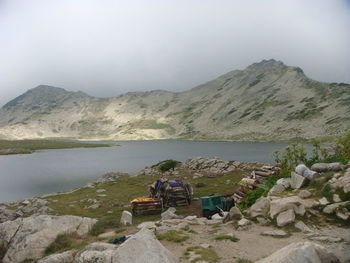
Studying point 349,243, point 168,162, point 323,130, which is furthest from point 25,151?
point 323,130

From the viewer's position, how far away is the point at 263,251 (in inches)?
417

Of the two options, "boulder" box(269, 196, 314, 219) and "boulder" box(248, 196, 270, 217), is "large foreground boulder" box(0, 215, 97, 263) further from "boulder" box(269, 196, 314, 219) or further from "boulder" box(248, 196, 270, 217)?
"boulder" box(269, 196, 314, 219)

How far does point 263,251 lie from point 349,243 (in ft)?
10.9

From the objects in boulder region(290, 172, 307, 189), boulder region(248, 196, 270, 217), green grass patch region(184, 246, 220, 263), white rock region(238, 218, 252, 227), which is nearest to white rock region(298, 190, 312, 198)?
boulder region(290, 172, 307, 189)

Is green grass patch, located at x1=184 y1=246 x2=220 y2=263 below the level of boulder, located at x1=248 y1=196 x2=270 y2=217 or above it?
below

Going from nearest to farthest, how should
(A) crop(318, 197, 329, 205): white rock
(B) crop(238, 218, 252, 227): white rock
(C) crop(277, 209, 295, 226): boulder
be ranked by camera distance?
(C) crop(277, 209, 295, 226): boulder → (A) crop(318, 197, 329, 205): white rock → (B) crop(238, 218, 252, 227): white rock

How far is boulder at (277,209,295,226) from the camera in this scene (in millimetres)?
13102

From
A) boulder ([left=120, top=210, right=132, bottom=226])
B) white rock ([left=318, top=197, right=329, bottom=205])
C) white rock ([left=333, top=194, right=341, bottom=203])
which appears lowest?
boulder ([left=120, top=210, right=132, bottom=226])

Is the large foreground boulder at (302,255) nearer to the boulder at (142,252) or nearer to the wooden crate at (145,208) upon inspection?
the boulder at (142,252)

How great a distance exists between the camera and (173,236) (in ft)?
42.3

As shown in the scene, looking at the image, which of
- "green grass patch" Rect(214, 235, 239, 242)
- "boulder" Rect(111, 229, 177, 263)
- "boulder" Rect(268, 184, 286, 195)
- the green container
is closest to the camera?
"boulder" Rect(111, 229, 177, 263)

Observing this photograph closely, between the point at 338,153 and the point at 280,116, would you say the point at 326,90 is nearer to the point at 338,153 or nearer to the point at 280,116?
the point at 280,116

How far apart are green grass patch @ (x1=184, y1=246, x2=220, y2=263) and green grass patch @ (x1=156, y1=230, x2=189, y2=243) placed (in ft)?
4.05

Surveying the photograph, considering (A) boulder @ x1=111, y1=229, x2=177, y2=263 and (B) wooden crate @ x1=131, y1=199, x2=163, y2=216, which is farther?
(B) wooden crate @ x1=131, y1=199, x2=163, y2=216
